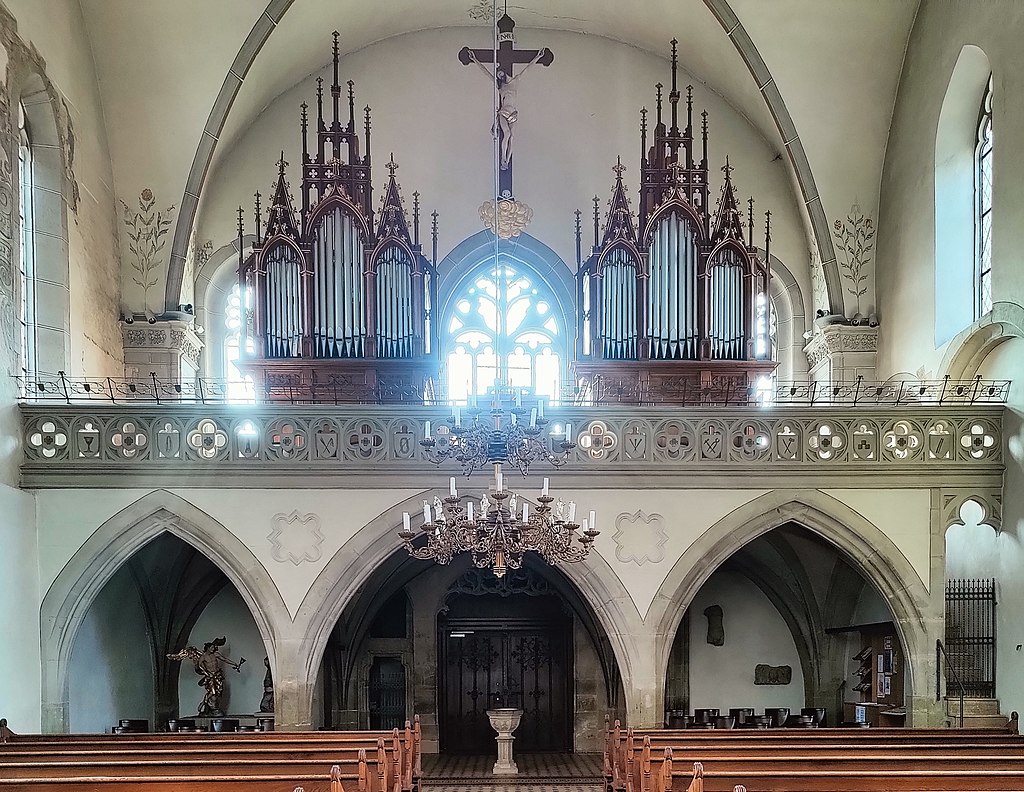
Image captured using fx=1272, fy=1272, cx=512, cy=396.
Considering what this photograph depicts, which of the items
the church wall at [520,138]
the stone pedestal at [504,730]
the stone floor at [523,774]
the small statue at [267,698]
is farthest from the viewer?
the church wall at [520,138]

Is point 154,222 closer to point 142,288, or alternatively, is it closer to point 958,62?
point 142,288

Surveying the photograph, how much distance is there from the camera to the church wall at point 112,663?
52.8ft

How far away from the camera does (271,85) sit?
18.9 meters

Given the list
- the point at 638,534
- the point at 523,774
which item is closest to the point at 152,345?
the point at 638,534

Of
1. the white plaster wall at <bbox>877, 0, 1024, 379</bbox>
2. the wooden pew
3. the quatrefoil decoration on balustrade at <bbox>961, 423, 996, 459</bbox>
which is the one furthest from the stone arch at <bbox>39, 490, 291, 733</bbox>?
the white plaster wall at <bbox>877, 0, 1024, 379</bbox>

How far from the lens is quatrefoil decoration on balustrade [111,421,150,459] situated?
47.5 feet

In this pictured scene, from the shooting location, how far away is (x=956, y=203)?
1623 centimetres

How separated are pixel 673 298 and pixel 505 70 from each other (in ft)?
12.1

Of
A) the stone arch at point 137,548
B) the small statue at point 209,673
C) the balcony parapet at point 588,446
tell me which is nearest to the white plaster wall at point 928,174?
the balcony parapet at point 588,446

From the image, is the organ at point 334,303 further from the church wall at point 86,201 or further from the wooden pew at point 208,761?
the wooden pew at point 208,761

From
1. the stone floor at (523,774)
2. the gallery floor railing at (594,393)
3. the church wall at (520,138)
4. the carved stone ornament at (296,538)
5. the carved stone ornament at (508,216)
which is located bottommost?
the stone floor at (523,774)

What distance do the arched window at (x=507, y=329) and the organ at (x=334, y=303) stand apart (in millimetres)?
3008

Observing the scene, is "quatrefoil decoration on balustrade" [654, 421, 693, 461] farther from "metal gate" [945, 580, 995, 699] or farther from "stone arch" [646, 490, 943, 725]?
"metal gate" [945, 580, 995, 699]

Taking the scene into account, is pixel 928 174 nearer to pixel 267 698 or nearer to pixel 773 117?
pixel 773 117
